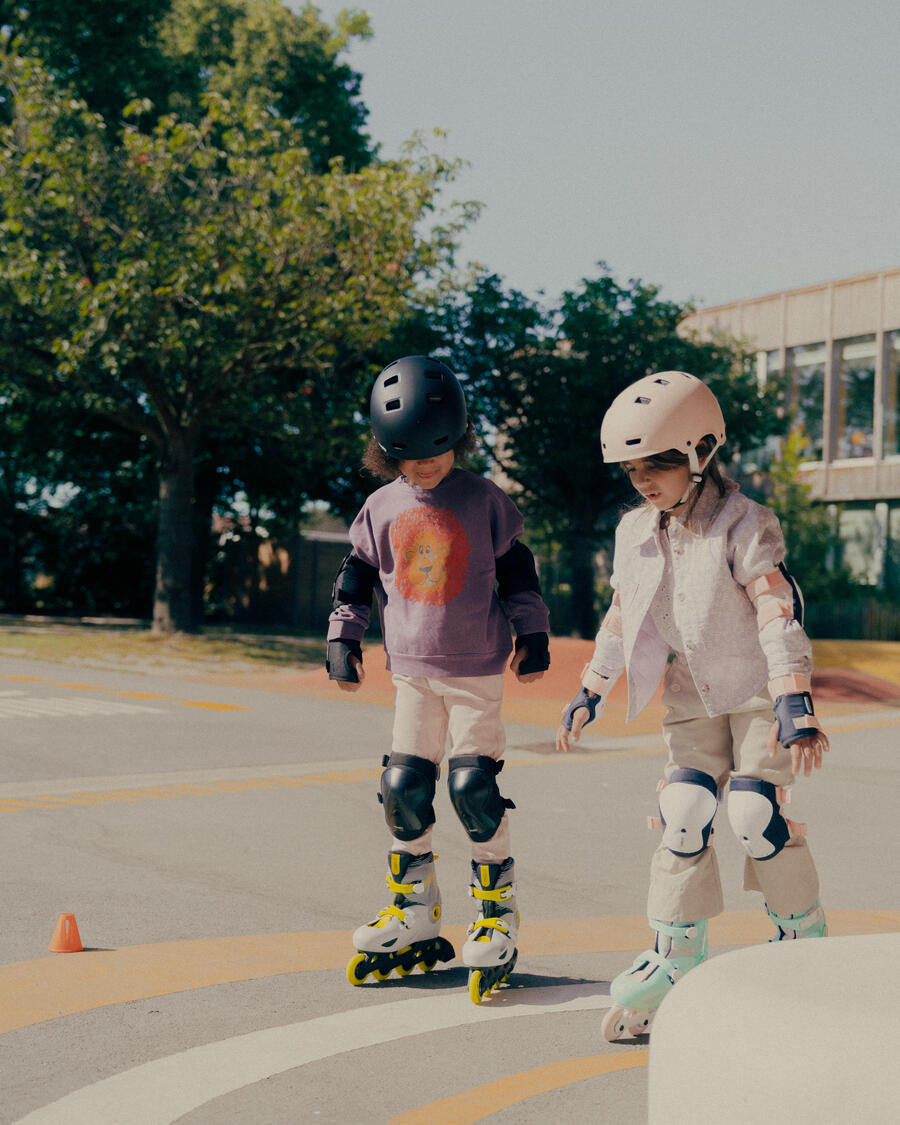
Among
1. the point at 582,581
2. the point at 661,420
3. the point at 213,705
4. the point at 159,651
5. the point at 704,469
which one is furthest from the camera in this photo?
the point at 582,581

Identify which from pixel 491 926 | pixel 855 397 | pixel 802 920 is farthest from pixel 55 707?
pixel 855 397

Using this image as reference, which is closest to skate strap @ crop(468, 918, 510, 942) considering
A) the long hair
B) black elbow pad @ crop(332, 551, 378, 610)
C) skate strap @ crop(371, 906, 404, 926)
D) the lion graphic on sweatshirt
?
skate strap @ crop(371, 906, 404, 926)

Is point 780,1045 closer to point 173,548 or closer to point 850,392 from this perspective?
point 173,548

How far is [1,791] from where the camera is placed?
7.88 meters

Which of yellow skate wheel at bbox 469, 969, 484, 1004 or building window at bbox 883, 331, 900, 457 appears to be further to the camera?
building window at bbox 883, 331, 900, 457

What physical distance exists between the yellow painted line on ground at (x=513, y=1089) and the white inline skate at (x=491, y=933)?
53 cm

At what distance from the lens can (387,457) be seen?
4.38m

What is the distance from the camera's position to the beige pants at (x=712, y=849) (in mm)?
3605

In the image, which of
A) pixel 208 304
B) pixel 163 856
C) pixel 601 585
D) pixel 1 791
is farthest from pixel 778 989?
pixel 601 585

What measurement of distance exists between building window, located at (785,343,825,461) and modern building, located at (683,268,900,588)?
0.02 meters

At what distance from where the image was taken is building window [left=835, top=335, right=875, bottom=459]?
103ft

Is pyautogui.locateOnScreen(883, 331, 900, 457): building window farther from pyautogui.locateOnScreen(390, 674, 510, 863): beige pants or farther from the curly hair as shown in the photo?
pyautogui.locateOnScreen(390, 674, 510, 863): beige pants

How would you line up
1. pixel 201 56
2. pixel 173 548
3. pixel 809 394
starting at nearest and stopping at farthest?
1. pixel 173 548
2. pixel 201 56
3. pixel 809 394

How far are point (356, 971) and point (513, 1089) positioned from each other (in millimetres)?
976
